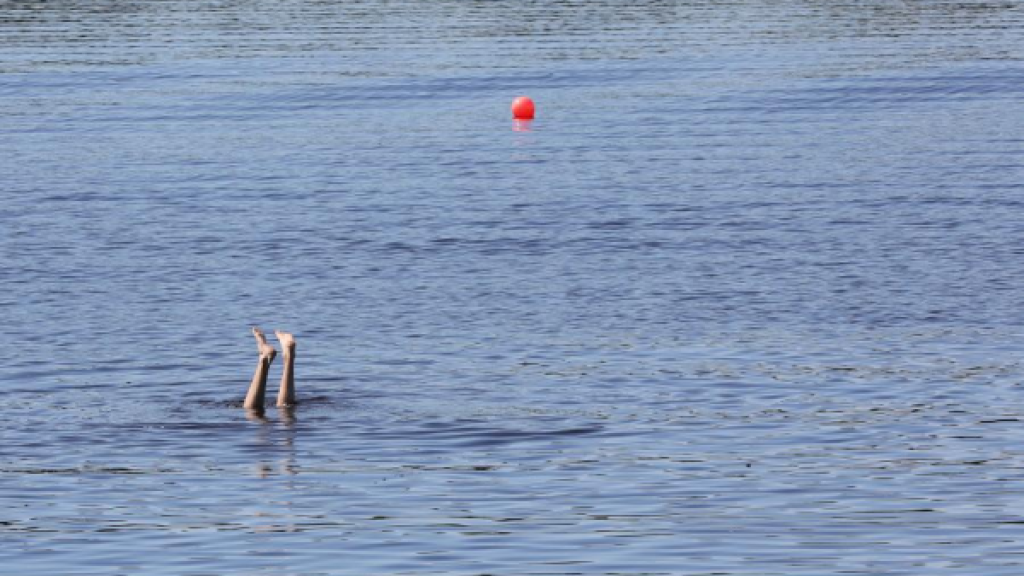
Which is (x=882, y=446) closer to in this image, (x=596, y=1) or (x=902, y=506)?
(x=902, y=506)

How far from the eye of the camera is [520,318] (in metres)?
36.6

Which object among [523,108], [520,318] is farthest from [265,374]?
[523,108]

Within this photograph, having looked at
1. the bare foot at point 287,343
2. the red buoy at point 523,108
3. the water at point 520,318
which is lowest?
the red buoy at point 523,108

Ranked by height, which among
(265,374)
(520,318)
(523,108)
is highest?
(265,374)

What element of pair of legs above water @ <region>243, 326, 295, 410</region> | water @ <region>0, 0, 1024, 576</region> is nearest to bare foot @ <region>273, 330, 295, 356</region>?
pair of legs above water @ <region>243, 326, 295, 410</region>

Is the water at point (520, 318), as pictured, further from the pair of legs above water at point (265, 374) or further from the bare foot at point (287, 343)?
the bare foot at point (287, 343)

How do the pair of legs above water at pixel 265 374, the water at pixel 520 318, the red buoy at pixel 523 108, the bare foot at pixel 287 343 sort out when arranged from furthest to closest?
the red buoy at pixel 523 108, the bare foot at pixel 287 343, the pair of legs above water at pixel 265 374, the water at pixel 520 318

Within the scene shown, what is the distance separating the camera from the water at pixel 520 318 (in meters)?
23.8

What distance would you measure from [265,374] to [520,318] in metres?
8.41

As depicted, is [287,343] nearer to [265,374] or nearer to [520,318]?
[265,374]

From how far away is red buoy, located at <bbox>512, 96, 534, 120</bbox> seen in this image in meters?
65.7

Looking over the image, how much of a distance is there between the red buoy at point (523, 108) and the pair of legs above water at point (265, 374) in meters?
36.7

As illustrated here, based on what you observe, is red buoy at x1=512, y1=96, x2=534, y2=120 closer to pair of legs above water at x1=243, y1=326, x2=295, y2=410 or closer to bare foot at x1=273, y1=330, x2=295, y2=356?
pair of legs above water at x1=243, y1=326, x2=295, y2=410

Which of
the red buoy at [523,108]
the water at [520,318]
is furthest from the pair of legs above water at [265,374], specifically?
the red buoy at [523,108]
